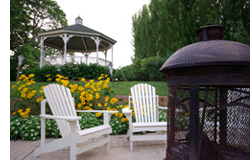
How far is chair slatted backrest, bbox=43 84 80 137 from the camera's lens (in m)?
2.40

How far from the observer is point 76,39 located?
1186cm

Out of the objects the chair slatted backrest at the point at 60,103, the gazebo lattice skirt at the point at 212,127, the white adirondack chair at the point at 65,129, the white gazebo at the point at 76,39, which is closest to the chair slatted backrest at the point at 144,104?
the white adirondack chair at the point at 65,129

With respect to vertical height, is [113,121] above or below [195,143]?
below

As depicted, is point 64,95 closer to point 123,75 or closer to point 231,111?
point 231,111

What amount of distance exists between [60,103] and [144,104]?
60.2 inches

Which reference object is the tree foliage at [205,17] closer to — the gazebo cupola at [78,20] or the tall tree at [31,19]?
the gazebo cupola at [78,20]

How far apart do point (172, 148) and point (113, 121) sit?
2165 millimetres

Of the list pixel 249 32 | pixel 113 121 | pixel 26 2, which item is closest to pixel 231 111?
pixel 113 121

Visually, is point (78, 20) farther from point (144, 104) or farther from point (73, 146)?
point (73, 146)

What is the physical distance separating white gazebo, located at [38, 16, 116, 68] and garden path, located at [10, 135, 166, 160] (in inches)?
274

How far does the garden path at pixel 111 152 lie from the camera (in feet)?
7.64

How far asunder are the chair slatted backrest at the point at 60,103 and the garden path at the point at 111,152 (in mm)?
397
